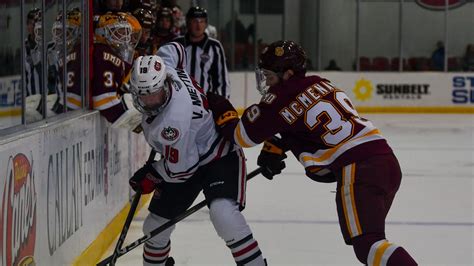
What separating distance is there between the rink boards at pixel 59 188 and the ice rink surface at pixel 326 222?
0.30m

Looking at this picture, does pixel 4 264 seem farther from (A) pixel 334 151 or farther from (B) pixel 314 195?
(B) pixel 314 195

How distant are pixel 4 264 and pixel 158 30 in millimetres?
3916

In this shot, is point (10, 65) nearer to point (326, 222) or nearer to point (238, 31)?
point (326, 222)

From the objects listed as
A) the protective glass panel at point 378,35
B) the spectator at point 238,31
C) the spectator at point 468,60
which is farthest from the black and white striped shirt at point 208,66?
the spectator at point 468,60

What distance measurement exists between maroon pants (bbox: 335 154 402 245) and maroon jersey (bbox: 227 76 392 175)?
4 centimetres

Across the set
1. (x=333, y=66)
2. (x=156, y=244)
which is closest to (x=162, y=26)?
(x=156, y=244)

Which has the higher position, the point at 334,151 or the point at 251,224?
the point at 334,151

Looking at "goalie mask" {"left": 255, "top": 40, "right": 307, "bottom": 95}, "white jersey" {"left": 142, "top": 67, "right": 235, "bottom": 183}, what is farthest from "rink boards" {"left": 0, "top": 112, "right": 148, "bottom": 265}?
"goalie mask" {"left": 255, "top": 40, "right": 307, "bottom": 95}

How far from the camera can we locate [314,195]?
20.7ft

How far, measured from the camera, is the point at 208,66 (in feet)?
21.0

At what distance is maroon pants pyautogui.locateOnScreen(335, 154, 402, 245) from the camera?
121 inches

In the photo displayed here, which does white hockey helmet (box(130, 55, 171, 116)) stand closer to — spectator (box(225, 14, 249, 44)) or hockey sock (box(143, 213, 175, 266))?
hockey sock (box(143, 213, 175, 266))

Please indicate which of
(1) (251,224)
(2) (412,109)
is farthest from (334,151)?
(2) (412,109)

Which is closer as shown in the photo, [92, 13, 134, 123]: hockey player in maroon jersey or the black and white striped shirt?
[92, 13, 134, 123]: hockey player in maroon jersey
